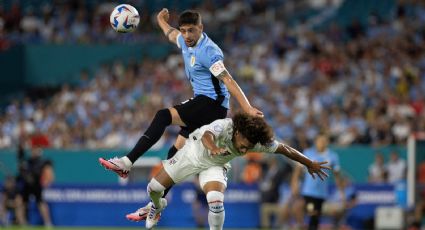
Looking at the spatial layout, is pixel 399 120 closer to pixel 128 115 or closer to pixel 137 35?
pixel 128 115

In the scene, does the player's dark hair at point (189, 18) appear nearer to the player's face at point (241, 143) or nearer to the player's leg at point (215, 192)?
the player's face at point (241, 143)

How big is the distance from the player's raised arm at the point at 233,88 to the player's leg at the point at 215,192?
3.38 feet

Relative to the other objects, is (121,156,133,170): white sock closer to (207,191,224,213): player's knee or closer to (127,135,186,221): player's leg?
(127,135,186,221): player's leg

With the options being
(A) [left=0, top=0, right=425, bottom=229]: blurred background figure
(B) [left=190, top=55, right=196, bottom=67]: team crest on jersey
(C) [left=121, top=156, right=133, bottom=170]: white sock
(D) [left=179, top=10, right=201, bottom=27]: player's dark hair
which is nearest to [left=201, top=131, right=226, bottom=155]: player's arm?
(C) [left=121, top=156, right=133, bottom=170]: white sock

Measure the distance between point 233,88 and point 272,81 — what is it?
53.8ft

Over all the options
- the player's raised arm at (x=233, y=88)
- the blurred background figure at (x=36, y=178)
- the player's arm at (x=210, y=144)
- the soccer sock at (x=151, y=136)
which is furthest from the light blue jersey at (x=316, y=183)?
the blurred background figure at (x=36, y=178)

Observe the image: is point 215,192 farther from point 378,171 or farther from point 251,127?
point 378,171

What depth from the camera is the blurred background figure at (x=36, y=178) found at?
24.2 meters

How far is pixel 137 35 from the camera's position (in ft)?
109

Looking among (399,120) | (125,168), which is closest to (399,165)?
(399,120)

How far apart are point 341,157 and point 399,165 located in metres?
1.69

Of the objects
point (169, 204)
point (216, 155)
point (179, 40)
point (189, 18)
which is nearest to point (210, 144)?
point (216, 155)

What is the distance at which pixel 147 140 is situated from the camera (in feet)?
41.7

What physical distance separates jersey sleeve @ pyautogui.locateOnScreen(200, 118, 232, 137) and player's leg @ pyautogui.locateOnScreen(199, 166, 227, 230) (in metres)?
0.62
